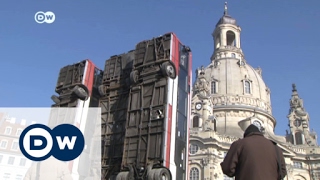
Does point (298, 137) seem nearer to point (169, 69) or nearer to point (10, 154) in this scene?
point (169, 69)

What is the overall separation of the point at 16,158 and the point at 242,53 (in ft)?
145

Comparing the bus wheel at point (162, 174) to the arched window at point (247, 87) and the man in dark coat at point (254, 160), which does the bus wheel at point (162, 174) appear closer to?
the man in dark coat at point (254, 160)

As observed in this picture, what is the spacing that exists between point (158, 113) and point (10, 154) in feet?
138

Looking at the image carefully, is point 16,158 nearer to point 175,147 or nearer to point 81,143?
point 81,143


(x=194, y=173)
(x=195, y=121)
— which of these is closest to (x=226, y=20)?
(x=195, y=121)

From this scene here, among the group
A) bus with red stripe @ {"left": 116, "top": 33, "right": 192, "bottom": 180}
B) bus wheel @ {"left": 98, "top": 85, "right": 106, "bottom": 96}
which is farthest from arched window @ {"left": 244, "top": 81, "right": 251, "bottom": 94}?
bus wheel @ {"left": 98, "top": 85, "right": 106, "bottom": 96}

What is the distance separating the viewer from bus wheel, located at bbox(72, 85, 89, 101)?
22.6 metres

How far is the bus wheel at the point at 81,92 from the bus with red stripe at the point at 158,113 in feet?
13.5

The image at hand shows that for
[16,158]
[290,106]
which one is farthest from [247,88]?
[16,158]

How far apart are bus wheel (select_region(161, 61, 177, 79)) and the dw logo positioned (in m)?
6.78

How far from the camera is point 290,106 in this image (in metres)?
59.2

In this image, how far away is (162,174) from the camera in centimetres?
1627

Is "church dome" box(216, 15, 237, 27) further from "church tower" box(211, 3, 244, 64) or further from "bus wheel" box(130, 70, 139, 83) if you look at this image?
"bus wheel" box(130, 70, 139, 83)

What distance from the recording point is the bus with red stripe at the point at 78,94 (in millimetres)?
22016
